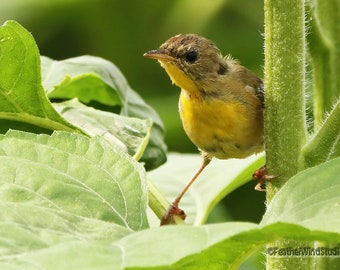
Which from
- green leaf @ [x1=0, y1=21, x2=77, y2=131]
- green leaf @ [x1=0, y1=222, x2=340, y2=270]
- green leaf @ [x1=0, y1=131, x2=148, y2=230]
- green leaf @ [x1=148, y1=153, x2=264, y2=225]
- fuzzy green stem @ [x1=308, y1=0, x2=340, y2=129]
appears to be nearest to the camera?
green leaf @ [x1=0, y1=222, x2=340, y2=270]

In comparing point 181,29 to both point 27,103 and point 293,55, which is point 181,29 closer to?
point 27,103

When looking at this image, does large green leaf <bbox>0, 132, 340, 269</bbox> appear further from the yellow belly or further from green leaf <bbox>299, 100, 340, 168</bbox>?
the yellow belly

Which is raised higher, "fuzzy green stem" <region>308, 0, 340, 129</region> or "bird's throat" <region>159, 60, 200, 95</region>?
"fuzzy green stem" <region>308, 0, 340, 129</region>

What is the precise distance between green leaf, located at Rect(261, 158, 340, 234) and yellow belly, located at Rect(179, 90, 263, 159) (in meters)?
1.00

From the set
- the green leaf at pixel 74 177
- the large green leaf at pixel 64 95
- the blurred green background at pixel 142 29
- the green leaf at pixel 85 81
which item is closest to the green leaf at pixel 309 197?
the green leaf at pixel 74 177

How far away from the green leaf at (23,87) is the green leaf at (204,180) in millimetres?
621

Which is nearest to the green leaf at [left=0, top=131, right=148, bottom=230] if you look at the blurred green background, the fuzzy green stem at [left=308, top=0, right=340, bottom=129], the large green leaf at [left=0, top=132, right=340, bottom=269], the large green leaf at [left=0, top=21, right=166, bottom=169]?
the large green leaf at [left=0, top=132, right=340, bottom=269]

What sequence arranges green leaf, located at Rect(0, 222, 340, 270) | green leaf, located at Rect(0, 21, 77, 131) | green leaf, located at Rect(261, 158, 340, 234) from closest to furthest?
1. green leaf, located at Rect(0, 222, 340, 270)
2. green leaf, located at Rect(261, 158, 340, 234)
3. green leaf, located at Rect(0, 21, 77, 131)

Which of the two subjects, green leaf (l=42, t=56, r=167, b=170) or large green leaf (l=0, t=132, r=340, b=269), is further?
green leaf (l=42, t=56, r=167, b=170)

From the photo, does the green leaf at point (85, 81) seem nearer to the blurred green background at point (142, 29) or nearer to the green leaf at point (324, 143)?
the green leaf at point (324, 143)

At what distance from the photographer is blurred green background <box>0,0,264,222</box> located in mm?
6047

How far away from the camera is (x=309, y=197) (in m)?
1.72

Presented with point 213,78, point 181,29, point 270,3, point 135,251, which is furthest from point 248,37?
point 135,251

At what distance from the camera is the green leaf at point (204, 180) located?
292 centimetres
